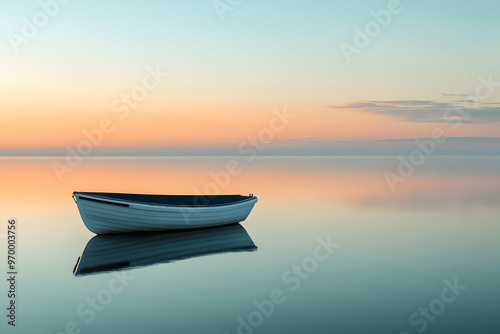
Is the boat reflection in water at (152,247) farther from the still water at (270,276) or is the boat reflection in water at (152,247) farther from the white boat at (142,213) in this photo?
the white boat at (142,213)

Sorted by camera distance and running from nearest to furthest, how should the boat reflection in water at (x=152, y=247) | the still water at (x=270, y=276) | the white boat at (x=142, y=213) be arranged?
the still water at (x=270, y=276), the boat reflection in water at (x=152, y=247), the white boat at (x=142, y=213)

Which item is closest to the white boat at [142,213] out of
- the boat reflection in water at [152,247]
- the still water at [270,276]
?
the boat reflection in water at [152,247]

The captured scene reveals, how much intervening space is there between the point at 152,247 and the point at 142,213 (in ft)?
6.76

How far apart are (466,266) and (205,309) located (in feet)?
30.2

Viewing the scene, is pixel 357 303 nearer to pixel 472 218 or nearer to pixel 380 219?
pixel 380 219

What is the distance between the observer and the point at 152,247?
60.1ft

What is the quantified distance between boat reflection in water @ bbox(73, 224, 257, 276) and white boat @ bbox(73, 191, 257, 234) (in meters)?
0.41

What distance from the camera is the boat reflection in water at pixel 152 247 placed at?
15930mm

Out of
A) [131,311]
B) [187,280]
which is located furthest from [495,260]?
[131,311]

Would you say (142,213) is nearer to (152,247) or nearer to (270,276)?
(152,247)

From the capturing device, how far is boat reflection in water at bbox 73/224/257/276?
627 inches

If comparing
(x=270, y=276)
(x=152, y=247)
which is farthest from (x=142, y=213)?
(x=270, y=276)

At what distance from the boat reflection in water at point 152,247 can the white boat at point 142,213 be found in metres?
0.41

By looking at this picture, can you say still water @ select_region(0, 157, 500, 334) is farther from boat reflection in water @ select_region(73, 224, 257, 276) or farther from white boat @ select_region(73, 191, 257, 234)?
white boat @ select_region(73, 191, 257, 234)
